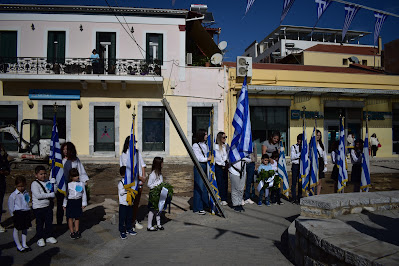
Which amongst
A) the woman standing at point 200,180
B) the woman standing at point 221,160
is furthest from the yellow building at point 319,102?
the woman standing at point 200,180

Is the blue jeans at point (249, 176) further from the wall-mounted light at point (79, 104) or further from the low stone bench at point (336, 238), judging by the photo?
the wall-mounted light at point (79, 104)

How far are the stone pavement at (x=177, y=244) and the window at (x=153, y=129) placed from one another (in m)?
12.7

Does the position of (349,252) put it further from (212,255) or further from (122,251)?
(122,251)

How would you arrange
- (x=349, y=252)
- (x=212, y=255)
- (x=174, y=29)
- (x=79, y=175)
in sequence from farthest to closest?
(x=174, y=29), (x=79, y=175), (x=212, y=255), (x=349, y=252)

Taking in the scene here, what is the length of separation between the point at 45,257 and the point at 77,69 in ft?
52.0

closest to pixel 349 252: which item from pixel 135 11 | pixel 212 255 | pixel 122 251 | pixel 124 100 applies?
pixel 212 255

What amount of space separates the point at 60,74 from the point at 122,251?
1589cm

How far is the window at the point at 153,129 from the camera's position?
64.5 feet

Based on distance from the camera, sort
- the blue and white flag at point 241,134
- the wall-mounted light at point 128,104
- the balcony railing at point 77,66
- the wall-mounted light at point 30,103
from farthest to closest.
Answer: the wall-mounted light at point 128,104 < the wall-mounted light at point 30,103 < the balcony railing at point 77,66 < the blue and white flag at point 241,134

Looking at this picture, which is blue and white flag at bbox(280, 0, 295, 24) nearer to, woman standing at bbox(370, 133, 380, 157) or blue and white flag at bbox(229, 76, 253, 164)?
blue and white flag at bbox(229, 76, 253, 164)

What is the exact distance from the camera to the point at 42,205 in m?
5.30

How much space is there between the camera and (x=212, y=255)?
4660 mm

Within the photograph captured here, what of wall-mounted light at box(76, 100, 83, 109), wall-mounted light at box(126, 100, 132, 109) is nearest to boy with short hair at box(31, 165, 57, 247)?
wall-mounted light at box(126, 100, 132, 109)

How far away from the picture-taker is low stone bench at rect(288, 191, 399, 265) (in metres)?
3.03
